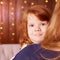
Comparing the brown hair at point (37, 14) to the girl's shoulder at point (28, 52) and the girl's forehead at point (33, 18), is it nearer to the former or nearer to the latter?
the girl's forehead at point (33, 18)

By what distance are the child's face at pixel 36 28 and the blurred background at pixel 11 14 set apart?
6.59 feet

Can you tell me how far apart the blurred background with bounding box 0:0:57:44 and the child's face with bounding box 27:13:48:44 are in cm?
201

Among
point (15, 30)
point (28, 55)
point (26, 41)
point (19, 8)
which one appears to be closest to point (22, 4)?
point (19, 8)

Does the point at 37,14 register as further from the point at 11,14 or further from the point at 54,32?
the point at 11,14

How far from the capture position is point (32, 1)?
328 cm

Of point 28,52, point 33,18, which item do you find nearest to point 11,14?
point 33,18

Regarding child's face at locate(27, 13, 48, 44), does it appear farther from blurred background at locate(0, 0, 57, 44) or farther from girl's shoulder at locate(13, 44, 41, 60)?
blurred background at locate(0, 0, 57, 44)

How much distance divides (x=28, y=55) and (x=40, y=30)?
18.7 inches

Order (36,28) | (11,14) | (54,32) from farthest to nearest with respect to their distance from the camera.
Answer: (11,14)
(36,28)
(54,32)

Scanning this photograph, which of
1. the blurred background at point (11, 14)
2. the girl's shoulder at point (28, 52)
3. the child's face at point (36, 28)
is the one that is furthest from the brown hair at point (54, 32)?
the blurred background at point (11, 14)

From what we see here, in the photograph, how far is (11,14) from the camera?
3.27m

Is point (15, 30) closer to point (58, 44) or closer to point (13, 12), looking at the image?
point (13, 12)

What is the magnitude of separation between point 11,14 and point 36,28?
6.81ft

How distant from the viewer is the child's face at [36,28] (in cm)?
121
